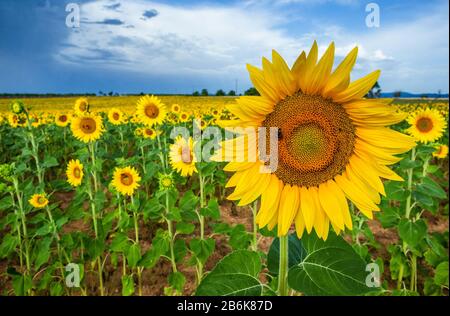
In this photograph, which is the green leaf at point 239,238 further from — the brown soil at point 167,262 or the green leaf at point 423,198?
the green leaf at point 423,198

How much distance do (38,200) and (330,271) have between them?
96.7 inches

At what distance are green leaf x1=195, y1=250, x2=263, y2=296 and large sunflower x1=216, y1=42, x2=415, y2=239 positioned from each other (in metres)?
0.15

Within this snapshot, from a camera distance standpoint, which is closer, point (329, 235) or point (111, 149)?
point (329, 235)

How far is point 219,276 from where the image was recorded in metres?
0.95

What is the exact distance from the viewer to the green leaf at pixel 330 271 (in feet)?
2.82

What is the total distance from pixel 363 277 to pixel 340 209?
0.19m

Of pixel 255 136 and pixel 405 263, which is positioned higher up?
pixel 255 136

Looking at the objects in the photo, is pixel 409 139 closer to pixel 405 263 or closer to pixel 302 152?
pixel 302 152

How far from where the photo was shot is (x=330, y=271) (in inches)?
36.2

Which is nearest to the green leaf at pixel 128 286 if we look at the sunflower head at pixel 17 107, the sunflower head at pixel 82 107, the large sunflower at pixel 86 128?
the large sunflower at pixel 86 128
